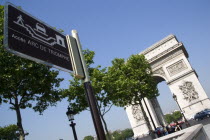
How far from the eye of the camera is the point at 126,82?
24562mm

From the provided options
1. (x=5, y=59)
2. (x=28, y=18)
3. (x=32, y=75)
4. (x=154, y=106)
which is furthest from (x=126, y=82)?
(x=28, y=18)

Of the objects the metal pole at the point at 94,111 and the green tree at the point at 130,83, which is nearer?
the metal pole at the point at 94,111

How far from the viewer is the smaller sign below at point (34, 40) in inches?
84.1

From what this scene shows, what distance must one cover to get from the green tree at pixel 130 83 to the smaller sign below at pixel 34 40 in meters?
18.5

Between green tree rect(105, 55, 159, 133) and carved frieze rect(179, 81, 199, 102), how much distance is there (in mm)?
6989

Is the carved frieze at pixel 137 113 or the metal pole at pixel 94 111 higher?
the carved frieze at pixel 137 113

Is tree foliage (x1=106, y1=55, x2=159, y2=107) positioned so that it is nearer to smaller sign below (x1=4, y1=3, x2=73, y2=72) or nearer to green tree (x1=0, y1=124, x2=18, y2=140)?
smaller sign below (x1=4, y1=3, x2=73, y2=72)

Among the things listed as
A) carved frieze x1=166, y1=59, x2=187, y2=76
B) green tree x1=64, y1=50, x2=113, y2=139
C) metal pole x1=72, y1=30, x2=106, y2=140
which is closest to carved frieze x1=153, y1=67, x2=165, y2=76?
carved frieze x1=166, y1=59, x2=187, y2=76

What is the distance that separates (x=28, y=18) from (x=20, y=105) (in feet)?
41.8

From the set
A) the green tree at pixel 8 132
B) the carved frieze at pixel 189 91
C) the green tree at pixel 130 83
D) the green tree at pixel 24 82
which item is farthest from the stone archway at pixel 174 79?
the green tree at pixel 8 132

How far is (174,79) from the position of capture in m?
34.2

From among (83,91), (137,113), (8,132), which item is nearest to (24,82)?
(83,91)

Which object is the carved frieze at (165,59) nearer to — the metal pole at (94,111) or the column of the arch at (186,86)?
the column of the arch at (186,86)

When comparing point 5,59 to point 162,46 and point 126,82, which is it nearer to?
point 126,82
